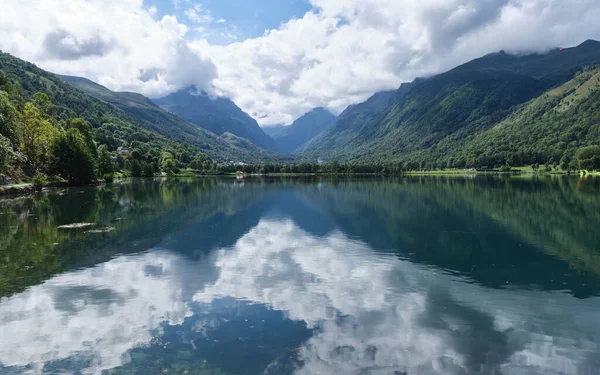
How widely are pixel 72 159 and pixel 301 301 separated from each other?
113531 mm

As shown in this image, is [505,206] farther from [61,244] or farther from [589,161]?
[589,161]

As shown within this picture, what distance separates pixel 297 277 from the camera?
893 inches

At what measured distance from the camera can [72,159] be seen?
108 m

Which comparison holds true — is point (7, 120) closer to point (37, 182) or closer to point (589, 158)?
point (37, 182)

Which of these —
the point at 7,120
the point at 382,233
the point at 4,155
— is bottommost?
the point at 382,233

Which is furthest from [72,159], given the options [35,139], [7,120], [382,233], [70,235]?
[382,233]

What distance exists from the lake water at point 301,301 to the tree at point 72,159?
256ft

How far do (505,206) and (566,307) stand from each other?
43.7 m

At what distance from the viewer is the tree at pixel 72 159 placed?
105438 mm

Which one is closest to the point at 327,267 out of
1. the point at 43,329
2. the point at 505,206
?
the point at 43,329

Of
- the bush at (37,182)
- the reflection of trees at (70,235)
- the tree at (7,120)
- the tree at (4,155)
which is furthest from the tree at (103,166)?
the reflection of trees at (70,235)

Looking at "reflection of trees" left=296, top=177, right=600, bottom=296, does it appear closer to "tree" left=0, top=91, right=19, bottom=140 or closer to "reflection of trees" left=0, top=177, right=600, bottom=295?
"reflection of trees" left=0, top=177, right=600, bottom=295

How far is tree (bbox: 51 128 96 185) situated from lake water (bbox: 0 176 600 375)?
256 ft

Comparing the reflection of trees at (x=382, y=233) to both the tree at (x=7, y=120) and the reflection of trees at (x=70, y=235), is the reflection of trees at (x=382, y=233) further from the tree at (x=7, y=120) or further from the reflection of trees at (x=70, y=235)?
the tree at (x=7, y=120)
